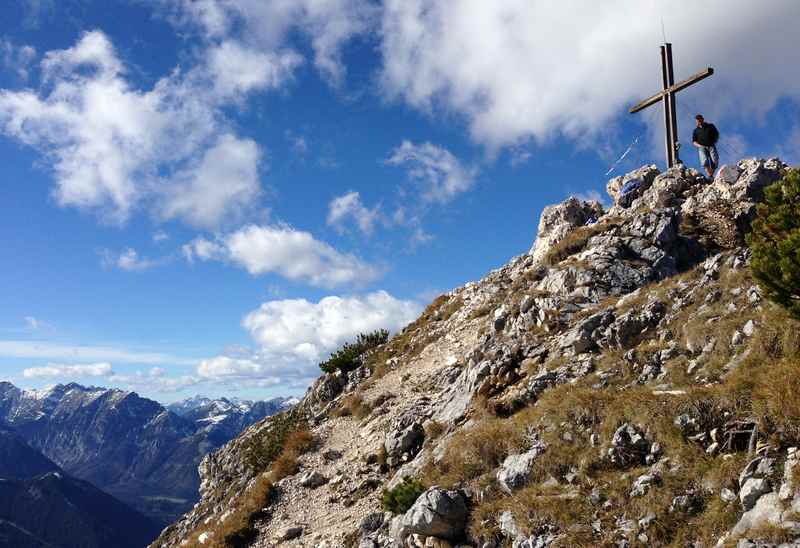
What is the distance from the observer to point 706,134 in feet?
93.1

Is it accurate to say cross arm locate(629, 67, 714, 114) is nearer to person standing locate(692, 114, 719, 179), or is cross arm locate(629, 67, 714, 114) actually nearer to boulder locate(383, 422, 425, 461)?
person standing locate(692, 114, 719, 179)

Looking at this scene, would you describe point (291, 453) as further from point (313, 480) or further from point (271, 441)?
point (271, 441)

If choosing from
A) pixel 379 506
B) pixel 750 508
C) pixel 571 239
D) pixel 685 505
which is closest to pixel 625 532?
pixel 685 505

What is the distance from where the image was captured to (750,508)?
9.84 metres

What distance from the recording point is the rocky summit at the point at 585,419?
11.1 metres

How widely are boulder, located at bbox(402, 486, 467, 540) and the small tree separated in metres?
9.47

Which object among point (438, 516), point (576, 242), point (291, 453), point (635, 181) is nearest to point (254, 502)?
point (291, 453)

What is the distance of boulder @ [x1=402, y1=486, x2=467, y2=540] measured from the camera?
13.7m

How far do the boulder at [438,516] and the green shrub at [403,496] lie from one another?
4.49 ft

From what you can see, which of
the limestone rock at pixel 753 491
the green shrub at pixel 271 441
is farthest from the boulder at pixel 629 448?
the green shrub at pixel 271 441

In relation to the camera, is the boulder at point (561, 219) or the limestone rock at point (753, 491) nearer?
the limestone rock at point (753, 491)

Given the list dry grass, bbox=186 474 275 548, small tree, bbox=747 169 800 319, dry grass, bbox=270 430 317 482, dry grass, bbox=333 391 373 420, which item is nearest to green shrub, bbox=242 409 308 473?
dry grass, bbox=270 430 317 482

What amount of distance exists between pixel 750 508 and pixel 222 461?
3552 cm

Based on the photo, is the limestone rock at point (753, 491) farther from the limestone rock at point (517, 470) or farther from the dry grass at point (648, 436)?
the limestone rock at point (517, 470)
